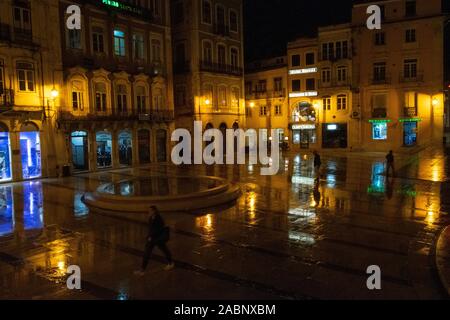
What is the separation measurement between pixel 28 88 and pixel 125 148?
31.6 ft

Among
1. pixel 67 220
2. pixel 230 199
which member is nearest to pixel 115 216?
pixel 67 220

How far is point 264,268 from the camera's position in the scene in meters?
9.88

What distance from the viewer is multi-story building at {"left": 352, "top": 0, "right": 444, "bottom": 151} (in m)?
41.3

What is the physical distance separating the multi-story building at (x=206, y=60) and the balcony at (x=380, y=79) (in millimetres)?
14591

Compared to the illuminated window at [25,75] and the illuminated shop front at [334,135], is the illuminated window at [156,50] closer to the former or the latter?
the illuminated window at [25,75]

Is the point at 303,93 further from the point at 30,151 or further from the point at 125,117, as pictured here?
the point at 30,151

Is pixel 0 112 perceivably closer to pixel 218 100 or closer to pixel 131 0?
pixel 131 0

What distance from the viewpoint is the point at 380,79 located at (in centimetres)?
4362

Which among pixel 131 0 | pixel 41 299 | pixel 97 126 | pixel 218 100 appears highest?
pixel 131 0

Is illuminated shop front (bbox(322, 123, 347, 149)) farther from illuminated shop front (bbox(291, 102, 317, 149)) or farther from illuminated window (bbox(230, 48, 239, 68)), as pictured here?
illuminated window (bbox(230, 48, 239, 68))

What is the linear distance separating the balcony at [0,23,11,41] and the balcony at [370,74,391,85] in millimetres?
34512

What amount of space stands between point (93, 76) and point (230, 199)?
61.1 ft

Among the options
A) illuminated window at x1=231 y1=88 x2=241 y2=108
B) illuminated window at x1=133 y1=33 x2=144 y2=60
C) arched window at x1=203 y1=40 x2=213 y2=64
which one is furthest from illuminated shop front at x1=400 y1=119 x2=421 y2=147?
illuminated window at x1=133 y1=33 x2=144 y2=60

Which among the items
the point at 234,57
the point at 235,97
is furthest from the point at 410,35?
the point at 235,97
